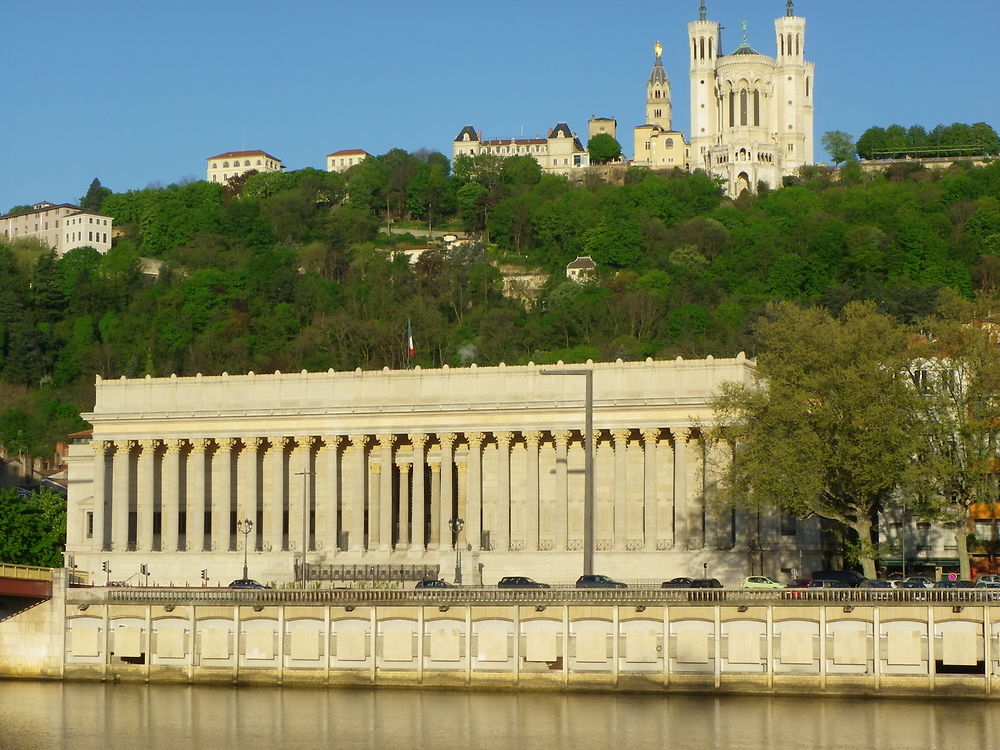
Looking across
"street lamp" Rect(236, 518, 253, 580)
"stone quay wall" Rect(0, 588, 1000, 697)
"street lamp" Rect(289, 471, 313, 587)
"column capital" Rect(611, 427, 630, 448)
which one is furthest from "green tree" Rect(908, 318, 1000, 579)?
"street lamp" Rect(236, 518, 253, 580)

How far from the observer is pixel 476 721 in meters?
72.7

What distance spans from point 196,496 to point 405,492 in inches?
523

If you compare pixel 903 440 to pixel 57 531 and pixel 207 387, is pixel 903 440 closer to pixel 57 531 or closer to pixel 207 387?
pixel 207 387

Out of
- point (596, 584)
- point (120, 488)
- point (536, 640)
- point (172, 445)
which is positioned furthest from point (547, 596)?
point (120, 488)

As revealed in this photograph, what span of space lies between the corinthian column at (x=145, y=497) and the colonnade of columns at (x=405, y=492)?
9 centimetres

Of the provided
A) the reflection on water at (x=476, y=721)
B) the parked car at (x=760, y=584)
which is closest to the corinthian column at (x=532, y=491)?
the parked car at (x=760, y=584)

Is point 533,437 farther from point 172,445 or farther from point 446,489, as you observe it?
point 172,445

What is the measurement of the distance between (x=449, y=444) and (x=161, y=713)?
43.5 meters

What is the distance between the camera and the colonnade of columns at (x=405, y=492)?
371ft

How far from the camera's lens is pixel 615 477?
113750 millimetres

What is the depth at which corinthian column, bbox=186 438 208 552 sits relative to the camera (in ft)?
397

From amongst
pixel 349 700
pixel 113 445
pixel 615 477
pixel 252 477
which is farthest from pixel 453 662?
pixel 113 445

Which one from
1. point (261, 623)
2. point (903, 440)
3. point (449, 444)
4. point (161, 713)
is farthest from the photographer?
point (449, 444)

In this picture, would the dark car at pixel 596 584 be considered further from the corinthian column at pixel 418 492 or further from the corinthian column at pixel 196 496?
the corinthian column at pixel 196 496
